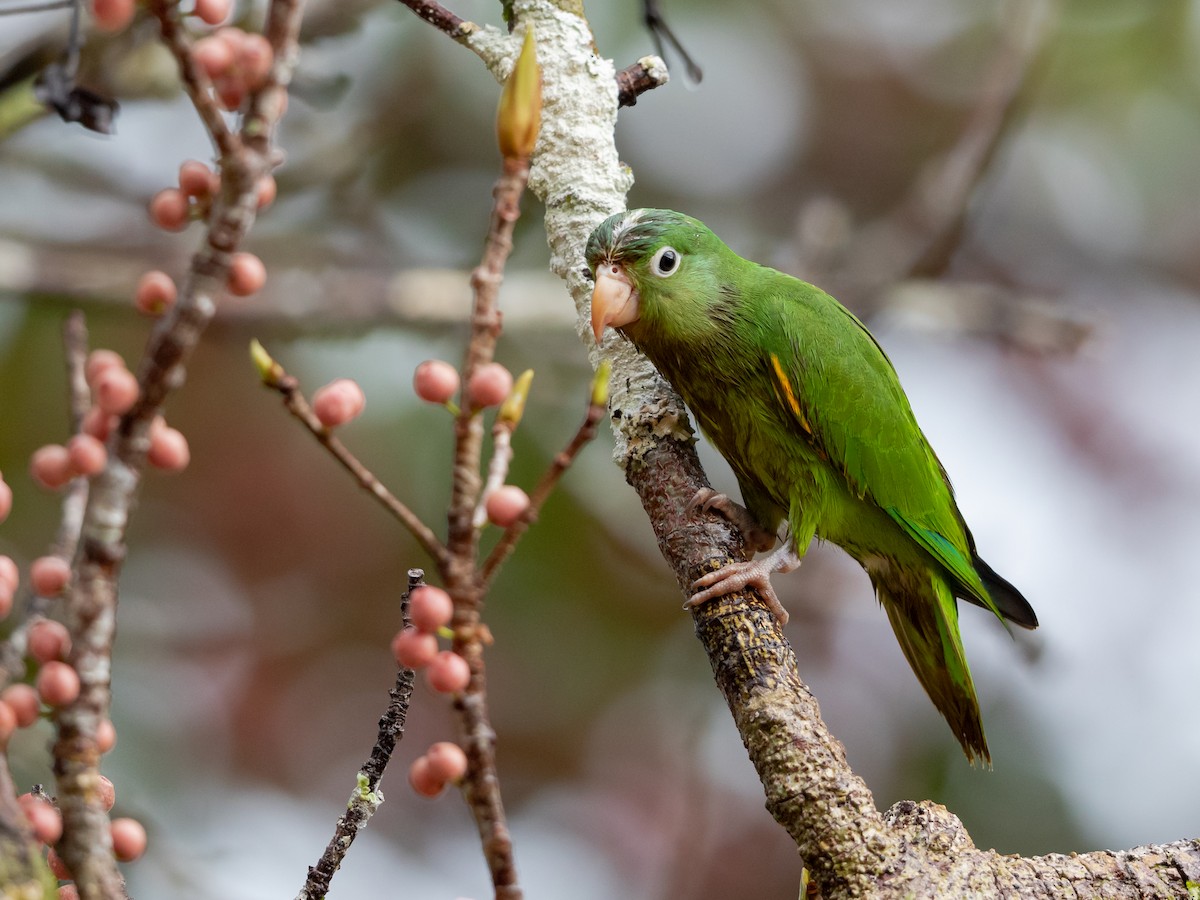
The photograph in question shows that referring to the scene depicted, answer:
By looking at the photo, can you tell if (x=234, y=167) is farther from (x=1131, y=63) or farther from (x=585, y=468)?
(x=1131, y=63)

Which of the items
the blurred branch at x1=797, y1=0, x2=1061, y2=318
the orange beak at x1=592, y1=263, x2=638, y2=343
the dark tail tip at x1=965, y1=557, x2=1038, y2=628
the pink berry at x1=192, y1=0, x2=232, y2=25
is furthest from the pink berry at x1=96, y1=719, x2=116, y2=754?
the blurred branch at x1=797, y1=0, x2=1061, y2=318

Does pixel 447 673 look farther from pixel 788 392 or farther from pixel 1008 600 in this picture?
pixel 1008 600

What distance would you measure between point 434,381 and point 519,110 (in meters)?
0.22

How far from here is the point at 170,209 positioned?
860 mm

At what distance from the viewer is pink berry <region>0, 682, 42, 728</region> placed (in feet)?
2.81

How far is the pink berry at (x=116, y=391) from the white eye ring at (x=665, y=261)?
2090 mm

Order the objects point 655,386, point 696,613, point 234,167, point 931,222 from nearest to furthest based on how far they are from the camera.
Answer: point 234,167, point 696,613, point 655,386, point 931,222

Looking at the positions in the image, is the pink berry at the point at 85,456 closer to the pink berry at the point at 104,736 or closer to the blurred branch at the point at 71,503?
the blurred branch at the point at 71,503

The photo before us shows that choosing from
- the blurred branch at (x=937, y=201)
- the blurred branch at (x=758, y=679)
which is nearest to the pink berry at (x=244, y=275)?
the blurred branch at (x=758, y=679)

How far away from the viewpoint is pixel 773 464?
307 centimetres

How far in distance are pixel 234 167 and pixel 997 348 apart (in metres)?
4.93

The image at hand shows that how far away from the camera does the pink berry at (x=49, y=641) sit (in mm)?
812

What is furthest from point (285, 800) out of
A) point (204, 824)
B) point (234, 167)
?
point (234, 167)

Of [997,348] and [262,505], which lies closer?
[262,505]
